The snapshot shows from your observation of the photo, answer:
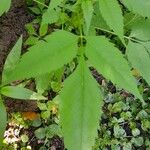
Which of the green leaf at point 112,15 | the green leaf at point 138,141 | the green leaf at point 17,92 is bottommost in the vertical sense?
the green leaf at point 138,141

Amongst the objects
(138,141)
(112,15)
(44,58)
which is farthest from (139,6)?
(138,141)

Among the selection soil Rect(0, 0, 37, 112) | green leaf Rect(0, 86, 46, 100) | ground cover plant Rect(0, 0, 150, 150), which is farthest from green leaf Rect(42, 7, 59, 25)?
soil Rect(0, 0, 37, 112)

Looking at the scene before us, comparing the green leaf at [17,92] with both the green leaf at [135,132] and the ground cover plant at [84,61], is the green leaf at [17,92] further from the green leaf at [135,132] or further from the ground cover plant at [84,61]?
the green leaf at [135,132]

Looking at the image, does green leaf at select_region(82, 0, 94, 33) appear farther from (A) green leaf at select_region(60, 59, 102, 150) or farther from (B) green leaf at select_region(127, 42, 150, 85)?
(B) green leaf at select_region(127, 42, 150, 85)

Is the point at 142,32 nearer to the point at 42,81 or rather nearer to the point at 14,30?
the point at 42,81

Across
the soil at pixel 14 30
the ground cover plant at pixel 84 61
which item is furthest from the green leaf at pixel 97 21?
the soil at pixel 14 30

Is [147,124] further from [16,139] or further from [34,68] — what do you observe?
[34,68]
